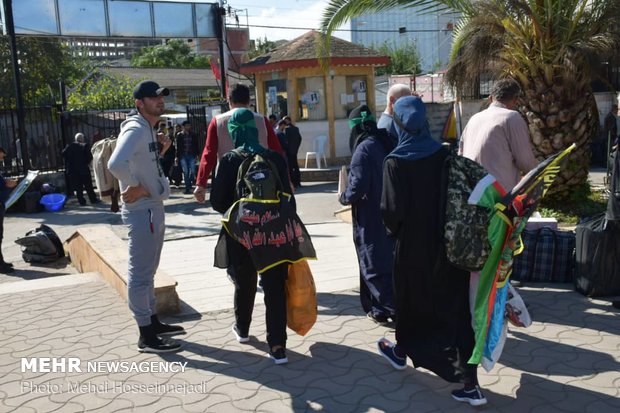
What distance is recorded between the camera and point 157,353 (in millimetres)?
4512

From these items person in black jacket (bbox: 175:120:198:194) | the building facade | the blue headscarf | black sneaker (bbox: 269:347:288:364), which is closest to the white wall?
the building facade

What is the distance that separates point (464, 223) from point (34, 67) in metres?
30.8

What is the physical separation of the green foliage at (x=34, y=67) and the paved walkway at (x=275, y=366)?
25.4 m

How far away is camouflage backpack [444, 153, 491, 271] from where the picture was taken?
344 centimetres

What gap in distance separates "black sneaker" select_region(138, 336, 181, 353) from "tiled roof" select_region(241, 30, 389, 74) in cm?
1304

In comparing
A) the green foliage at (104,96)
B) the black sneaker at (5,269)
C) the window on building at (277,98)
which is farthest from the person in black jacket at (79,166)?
the green foliage at (104,96)

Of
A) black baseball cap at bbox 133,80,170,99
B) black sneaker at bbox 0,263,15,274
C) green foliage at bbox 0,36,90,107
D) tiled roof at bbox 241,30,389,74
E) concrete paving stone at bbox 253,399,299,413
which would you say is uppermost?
green foliage at bbox 0,36,90,107

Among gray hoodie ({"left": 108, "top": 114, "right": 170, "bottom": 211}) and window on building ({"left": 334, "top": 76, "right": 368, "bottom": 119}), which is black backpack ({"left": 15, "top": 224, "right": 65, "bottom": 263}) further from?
window on building ({"left": 334, "top": 76, "right": 368, "bottom": 119})

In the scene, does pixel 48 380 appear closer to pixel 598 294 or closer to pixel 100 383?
pixel 100 383

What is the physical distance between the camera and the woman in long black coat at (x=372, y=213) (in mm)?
4797

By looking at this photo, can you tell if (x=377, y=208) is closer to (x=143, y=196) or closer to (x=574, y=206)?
(x=143, y=196)

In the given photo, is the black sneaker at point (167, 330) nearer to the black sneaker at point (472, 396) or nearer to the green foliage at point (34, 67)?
the black sneaker at point (472, 396)

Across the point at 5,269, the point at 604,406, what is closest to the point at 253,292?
the point at 604,406

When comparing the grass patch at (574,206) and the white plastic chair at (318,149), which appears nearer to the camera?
the grass patch at (574,206)
